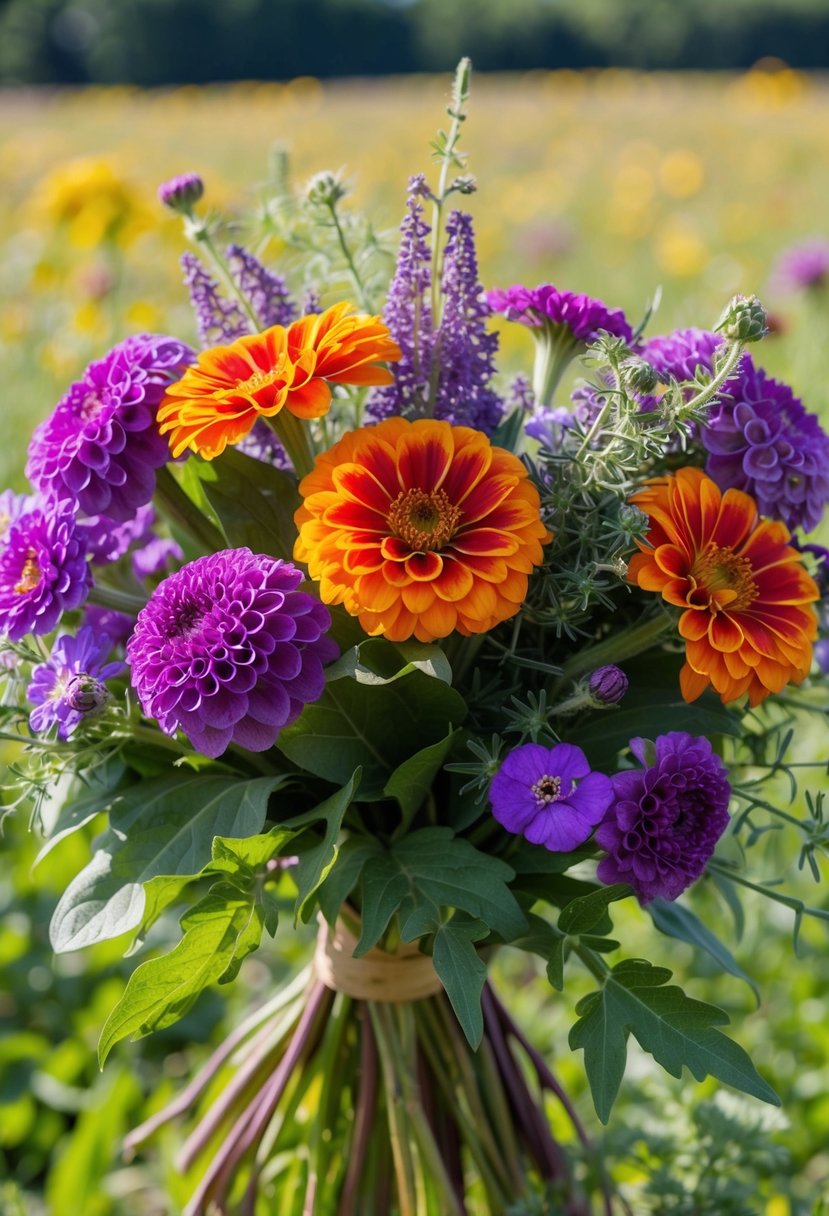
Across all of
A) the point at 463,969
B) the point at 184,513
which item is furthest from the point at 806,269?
Result: the point at 463,969

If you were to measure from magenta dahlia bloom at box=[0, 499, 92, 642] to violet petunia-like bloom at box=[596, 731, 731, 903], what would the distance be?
294 mm

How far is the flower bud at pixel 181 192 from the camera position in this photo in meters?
0.72

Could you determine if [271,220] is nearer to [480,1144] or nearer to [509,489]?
[509,489]

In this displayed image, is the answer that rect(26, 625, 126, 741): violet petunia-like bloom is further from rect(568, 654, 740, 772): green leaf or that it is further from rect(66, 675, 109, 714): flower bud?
rect(568, 654, 740, 772): green leaf

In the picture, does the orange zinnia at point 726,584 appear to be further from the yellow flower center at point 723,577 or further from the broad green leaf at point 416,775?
the broad green leaf at point 416,775

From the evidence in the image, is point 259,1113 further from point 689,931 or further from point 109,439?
point 109,439

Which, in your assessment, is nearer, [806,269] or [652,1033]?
[652,1033]

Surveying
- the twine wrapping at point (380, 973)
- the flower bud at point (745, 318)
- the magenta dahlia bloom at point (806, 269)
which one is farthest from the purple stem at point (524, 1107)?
the magenta dahlia bloom at point (806, 269)

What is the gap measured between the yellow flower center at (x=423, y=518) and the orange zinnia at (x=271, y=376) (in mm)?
61

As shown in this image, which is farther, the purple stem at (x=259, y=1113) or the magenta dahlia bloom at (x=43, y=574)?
the purple stem at (x=259, y=1113)

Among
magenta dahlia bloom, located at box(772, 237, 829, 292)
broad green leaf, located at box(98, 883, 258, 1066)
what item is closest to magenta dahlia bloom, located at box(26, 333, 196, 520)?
broad green leaf, located at box(98, 883, 258, 1066)

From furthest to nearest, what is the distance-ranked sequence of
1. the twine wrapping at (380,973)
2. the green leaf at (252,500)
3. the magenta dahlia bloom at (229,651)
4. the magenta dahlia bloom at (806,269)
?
the magenta dahlia bloom at (806,269) < the twine wrapping at (380,973) < the green leaf at (252,500) < the magenta dahlia bloom at (229,651)

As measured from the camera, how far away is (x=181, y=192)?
718 mm

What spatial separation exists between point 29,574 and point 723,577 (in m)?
0.36
